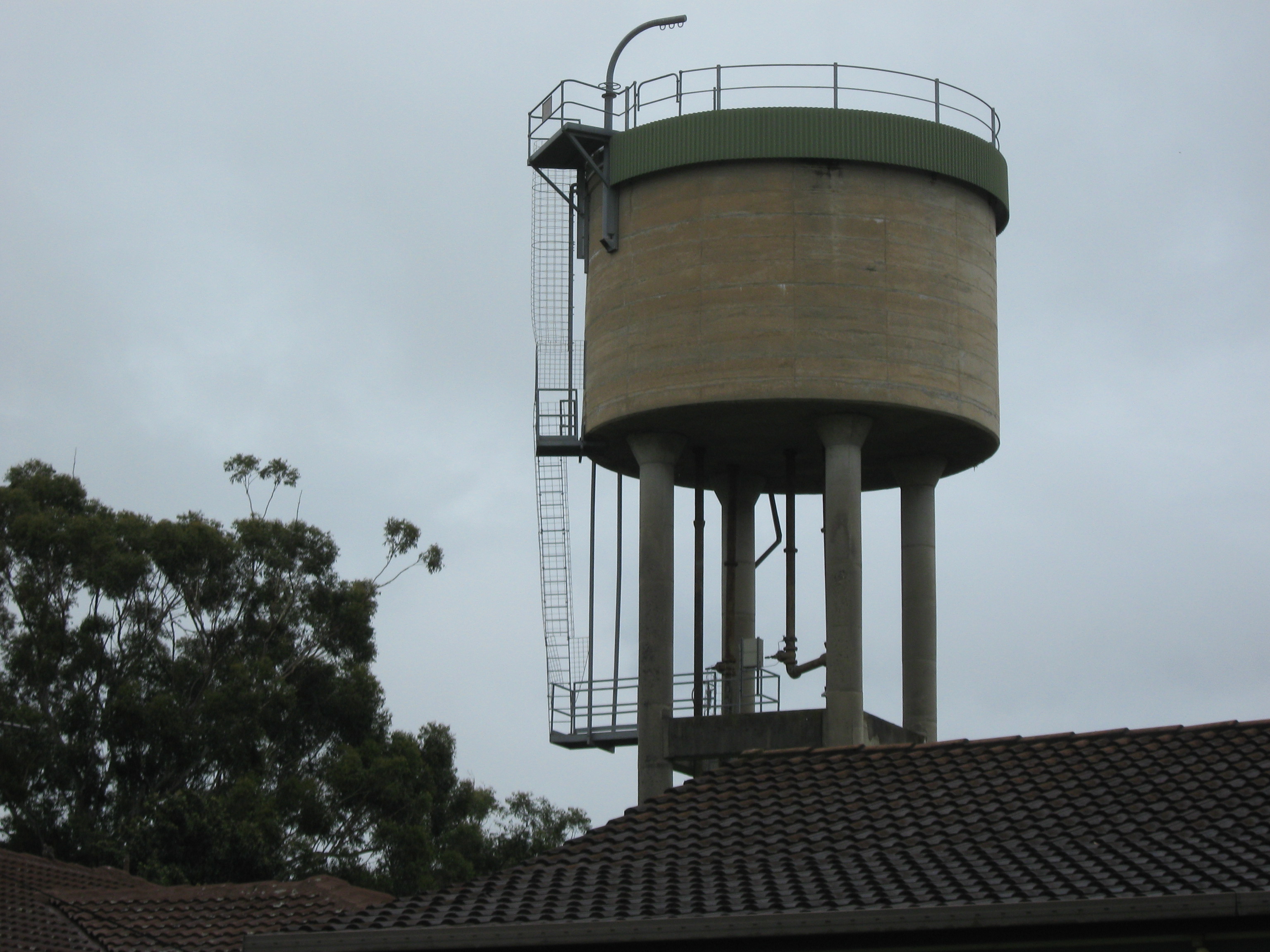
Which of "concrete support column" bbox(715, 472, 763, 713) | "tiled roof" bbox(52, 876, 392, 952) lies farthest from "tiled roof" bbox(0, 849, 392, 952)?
"concrete support column" bbox(715, 472, 763, 713)

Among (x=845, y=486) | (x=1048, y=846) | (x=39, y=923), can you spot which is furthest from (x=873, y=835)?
(x=39, y=923)

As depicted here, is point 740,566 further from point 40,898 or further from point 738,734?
point 40,898

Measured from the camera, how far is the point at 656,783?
87.5 feet

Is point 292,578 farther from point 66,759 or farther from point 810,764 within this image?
point 810,764

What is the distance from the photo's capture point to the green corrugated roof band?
26375mm

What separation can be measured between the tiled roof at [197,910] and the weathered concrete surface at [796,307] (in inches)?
316

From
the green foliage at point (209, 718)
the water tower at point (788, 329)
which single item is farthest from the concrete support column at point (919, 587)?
the green foliage at point (209, 718)

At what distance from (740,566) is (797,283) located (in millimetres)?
5969

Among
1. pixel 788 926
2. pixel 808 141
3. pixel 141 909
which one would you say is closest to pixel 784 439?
pixel 808 141

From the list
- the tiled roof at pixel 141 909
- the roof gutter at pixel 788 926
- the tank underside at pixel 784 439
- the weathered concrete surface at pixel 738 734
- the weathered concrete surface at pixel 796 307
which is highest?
the weathered concrete surface at pixel 796 307

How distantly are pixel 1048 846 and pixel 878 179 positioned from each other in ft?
42.1

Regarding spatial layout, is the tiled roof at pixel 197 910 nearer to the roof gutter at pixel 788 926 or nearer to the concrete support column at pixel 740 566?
the concrete support column at pixel 740 566

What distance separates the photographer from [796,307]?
25.8 m

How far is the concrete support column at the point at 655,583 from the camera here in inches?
1064
